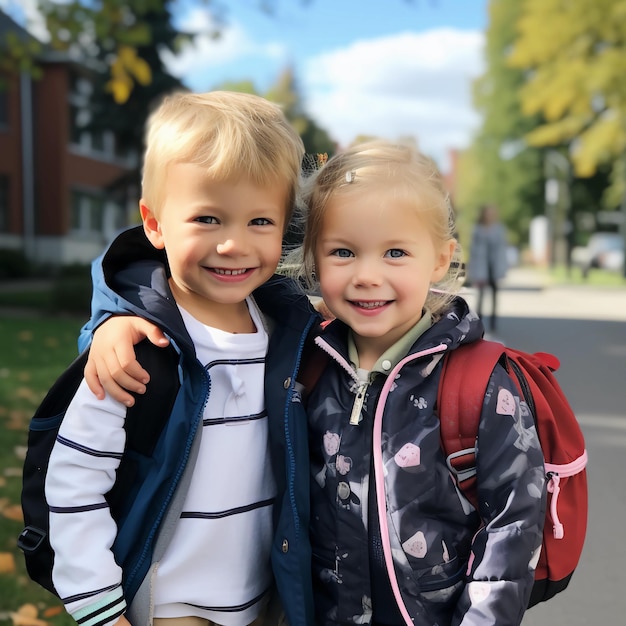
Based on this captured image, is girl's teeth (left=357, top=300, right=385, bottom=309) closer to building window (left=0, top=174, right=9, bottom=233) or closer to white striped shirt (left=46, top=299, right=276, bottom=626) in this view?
white striped shirt (left=46, top=299, right=276, bottom=626)

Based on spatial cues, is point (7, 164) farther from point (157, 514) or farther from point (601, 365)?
point (157, 514)

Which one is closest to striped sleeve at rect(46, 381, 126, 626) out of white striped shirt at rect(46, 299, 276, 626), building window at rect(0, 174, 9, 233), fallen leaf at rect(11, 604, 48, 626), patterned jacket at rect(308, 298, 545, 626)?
white striped shirt at rect(46, 299, 276, 626)

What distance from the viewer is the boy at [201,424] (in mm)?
1724

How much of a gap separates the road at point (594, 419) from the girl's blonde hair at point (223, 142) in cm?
83

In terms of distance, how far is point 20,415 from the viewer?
226 inches

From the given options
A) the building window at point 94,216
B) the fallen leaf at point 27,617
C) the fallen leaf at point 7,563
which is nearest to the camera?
the fallen leaf at point 27,617

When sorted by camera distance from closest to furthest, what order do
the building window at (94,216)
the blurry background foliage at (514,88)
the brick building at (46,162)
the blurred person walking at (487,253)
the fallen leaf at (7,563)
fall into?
the fallen leaf at (7,563) < the blurry background foliage at (514,88) < the blurred person walking at (487,253) < the brick building at (46,162) < the building window at (94,216)

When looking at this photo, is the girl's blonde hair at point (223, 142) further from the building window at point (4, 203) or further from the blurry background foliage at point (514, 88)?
the building window at point (4, 203)

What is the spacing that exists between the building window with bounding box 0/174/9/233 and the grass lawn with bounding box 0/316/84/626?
625 inches

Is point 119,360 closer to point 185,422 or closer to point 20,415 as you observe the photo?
point 185,422

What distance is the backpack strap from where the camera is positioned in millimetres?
1763

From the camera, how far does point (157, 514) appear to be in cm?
178

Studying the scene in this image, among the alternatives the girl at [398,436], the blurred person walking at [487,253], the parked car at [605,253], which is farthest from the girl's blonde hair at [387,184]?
the parked car at [605,253]

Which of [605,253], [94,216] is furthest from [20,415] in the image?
[605,253]
